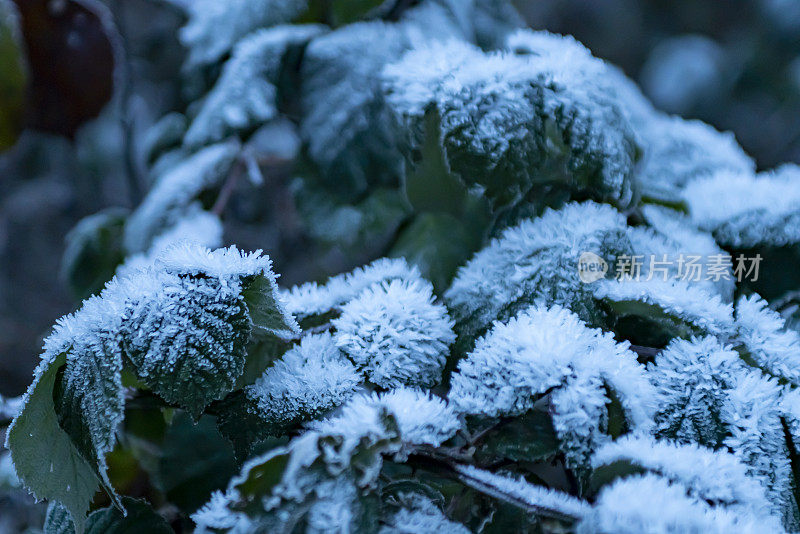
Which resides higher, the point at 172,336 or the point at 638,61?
the point at 638,61

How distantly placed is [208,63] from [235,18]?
0.24 ft

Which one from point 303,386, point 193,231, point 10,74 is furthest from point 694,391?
point 10,74

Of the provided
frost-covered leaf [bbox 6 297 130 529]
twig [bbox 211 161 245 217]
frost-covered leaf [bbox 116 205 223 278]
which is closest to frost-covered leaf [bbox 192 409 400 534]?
frost-covered leaf [bbox 6 297 130 529]

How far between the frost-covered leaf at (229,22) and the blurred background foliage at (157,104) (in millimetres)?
41

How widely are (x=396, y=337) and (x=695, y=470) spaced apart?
0.21 metres

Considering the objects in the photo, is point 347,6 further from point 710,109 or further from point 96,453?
point 710,109

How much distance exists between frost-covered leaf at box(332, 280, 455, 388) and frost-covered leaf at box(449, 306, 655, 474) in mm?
43

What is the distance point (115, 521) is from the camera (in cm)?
51

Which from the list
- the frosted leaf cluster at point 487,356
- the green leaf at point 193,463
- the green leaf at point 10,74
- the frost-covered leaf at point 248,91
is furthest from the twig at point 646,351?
the green leaf at point 10,74

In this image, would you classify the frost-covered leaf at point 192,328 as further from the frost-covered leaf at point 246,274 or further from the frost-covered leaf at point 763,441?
the frost-covered leaf at point 763,441

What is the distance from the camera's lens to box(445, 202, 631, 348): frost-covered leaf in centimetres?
52

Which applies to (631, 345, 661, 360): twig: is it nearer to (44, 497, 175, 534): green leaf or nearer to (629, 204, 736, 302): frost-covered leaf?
(629, 204, 736, 302): frost-covered leaf

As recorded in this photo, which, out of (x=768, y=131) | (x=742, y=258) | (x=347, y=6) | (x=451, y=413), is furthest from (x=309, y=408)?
(x=768, y=131)

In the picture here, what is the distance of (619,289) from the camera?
509 mm
